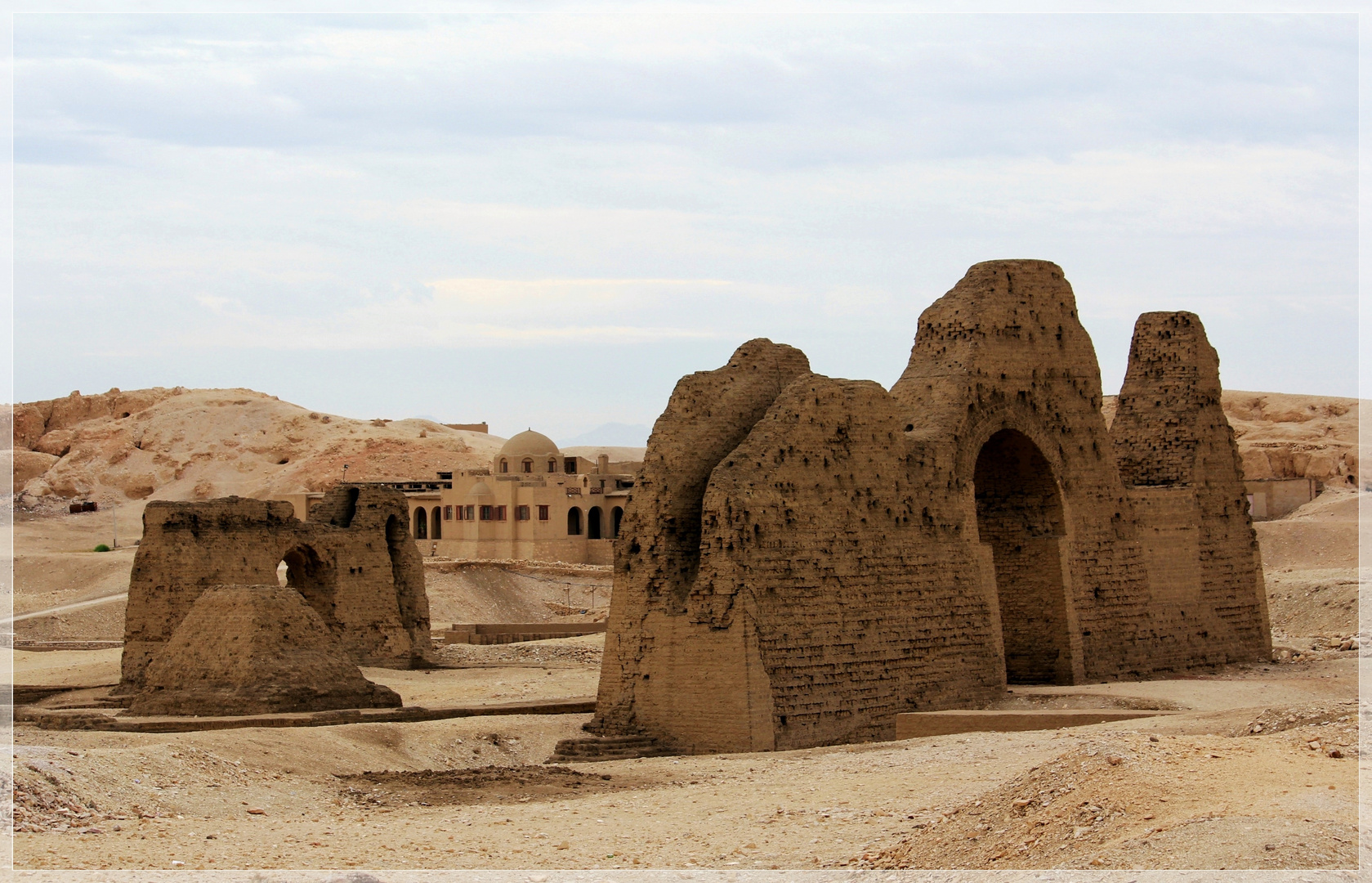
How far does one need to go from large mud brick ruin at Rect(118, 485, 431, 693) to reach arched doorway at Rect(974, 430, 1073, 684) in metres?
10.7

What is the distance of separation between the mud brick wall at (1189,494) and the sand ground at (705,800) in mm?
5000

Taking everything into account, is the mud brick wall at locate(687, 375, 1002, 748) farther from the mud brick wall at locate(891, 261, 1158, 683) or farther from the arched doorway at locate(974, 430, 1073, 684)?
the arched doorway at locate(974, 430, 1073, 684)

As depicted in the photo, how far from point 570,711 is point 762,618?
4.74 meters

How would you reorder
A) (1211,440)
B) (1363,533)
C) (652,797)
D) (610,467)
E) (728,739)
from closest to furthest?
(652,797) < (728,739) < (1211,440) < (1363,533) < (610,467)

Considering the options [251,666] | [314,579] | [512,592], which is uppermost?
[512,592]

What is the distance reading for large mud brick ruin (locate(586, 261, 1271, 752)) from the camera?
18.6 meters

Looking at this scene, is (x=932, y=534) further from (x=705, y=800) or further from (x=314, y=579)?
(x=314, y=579)

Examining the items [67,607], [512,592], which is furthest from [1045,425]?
[67,607]

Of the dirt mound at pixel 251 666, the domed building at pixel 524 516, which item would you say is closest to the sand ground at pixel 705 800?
the dirt mound at pixel 251 666

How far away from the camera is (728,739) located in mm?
18062

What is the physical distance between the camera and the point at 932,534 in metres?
21.1

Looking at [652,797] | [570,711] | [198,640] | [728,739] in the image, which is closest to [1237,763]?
[652,797]

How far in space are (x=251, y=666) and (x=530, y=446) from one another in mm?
41097

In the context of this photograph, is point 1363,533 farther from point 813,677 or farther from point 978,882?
point 978,882
